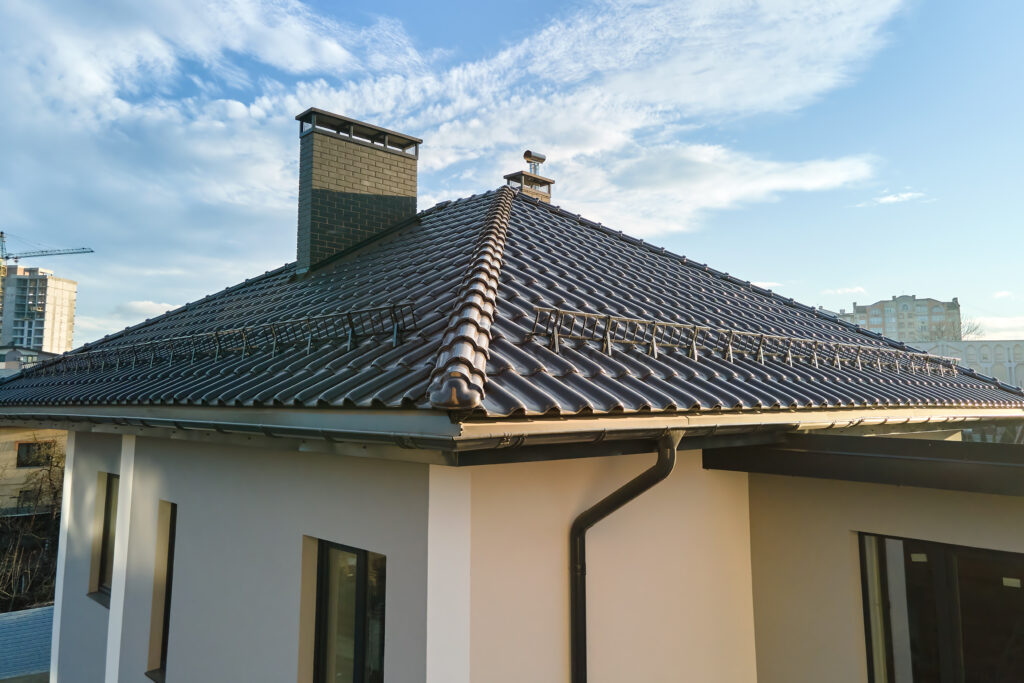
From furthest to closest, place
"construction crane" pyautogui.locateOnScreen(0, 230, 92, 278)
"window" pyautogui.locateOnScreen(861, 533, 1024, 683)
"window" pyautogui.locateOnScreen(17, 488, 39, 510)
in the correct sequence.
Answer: "construction crane" pyautogui.locateOnScreen(0, 230, 92, 278) < "window" pyautogui.locateOnScreen(17, 488, 39, 510) < "window" pyautogui.locateOnScreen(861, 533, 1024, 683)

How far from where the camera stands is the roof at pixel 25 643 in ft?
34.9

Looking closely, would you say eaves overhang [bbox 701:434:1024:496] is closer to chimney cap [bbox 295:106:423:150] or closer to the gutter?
the gutter

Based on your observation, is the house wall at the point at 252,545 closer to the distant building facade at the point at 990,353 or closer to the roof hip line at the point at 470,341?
the roof hip line at the point at 470,341

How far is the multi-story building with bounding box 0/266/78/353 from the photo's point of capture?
76.8 meters

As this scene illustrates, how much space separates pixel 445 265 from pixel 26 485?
3152cm

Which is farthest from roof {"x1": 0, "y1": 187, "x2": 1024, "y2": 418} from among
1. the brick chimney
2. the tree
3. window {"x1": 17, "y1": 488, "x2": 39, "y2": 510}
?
window {"x1": 17, "y1": 488, "x2": 39, "y2": 510}

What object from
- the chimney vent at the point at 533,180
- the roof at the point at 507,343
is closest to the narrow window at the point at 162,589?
the roof at the point at 507,343

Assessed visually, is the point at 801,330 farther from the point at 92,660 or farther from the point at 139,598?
the point at 92,660

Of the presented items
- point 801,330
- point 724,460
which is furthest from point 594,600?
point 801,330

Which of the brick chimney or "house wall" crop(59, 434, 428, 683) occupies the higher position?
the brick chimney

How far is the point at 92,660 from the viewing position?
7309mm

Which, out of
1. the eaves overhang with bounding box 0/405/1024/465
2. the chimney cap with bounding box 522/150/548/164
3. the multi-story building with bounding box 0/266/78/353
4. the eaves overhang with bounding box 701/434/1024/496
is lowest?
the eaves overhang with bounding box 701/434/1024/496

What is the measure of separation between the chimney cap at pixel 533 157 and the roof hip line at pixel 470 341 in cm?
636

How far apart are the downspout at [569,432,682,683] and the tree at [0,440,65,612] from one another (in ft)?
79.8
